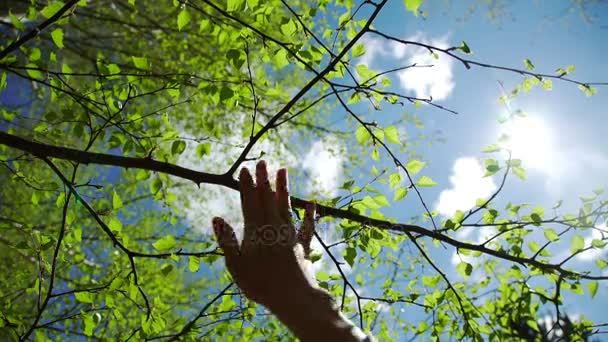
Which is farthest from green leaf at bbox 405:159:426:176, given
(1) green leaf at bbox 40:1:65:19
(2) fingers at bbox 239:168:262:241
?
(1) green leaf at bbox 40:1:65:19

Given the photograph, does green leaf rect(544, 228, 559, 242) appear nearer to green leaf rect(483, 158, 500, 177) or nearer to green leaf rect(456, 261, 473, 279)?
green leaf rect(456, 261, 473, 279)

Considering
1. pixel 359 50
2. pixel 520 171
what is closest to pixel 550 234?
pixel 520 171

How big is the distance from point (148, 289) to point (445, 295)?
5.77 m

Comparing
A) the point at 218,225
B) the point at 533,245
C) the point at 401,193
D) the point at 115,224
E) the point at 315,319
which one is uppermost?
Answer: the point at 115,224

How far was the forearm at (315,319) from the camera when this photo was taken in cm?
124

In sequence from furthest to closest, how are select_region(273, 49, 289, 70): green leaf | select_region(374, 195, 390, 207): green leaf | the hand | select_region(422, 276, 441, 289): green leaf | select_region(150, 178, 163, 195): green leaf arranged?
select_region(422, 276, 441, 289): green leaf
select_region(150, 178, 163, 195): green leaf
select_region(273, 49, 289, 70): green leaf
select_region(374, 195, 390, 207): green leaf
the hand

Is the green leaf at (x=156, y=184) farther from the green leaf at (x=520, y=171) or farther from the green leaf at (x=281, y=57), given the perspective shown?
the green leaf at (x=520, y=171)

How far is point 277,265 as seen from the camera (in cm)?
143

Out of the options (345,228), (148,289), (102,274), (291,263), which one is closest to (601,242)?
(345,228)

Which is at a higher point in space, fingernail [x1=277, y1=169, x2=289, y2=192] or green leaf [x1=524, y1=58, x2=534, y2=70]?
green leaf [x1=524, y1=58, x2=534, y2=70]

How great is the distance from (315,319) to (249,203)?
48cm

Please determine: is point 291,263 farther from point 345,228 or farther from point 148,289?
point 148,289

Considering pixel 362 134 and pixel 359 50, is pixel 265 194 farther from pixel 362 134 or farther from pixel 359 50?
pixel 359 50

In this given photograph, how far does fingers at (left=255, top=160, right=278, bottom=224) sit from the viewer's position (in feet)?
4.95
